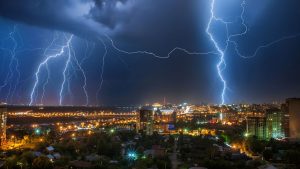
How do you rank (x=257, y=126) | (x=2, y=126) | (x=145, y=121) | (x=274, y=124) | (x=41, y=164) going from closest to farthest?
(x=41, y=164)
(x=2, y=126)
(x=257, y=126)
(x=274, y=124)
(x=145, y=121)

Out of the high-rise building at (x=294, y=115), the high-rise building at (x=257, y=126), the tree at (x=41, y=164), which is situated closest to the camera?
the tree at (x=41, y=164)

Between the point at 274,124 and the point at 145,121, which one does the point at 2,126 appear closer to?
the point at 145,121

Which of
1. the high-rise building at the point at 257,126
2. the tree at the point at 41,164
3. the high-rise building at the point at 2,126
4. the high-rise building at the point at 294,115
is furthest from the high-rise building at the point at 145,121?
the tree at the point at 41,164

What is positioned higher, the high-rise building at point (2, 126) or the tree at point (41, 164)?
the high-rise building at point (2, 126)

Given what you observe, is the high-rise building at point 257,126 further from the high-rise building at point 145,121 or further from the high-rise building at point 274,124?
the high-rise building at point 145,121

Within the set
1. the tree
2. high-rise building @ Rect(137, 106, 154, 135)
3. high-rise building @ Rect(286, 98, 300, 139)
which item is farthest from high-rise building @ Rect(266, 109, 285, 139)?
the tree

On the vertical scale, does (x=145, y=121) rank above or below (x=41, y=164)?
above

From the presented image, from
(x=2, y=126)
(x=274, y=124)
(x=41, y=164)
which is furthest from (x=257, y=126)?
(x=41, y=164)
